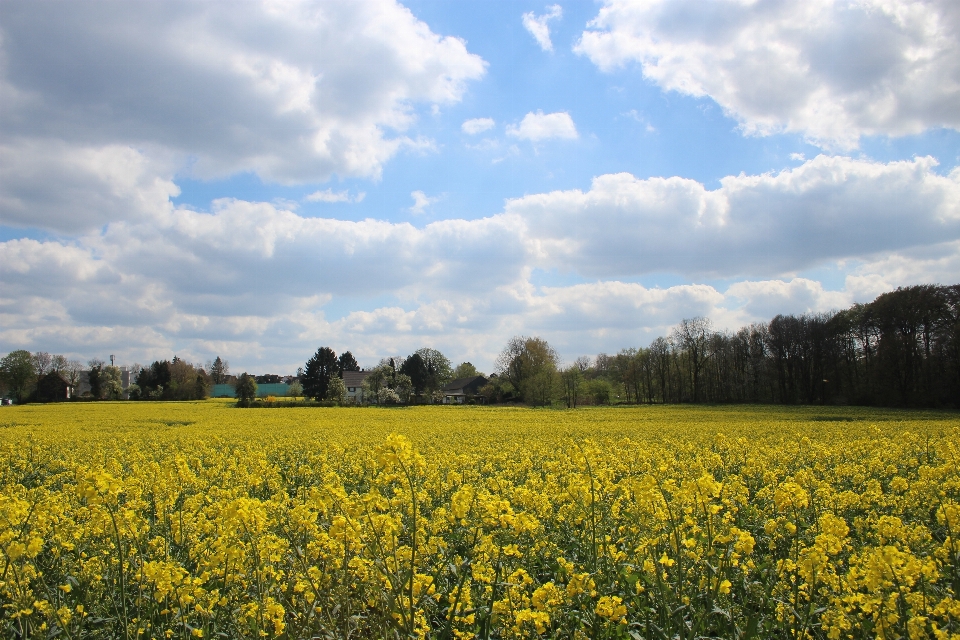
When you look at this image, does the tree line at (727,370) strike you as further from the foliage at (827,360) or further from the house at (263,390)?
the house at (263,390)

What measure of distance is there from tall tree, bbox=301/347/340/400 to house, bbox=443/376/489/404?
24.3 m

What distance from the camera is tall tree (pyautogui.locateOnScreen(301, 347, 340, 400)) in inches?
3452

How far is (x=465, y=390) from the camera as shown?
11169 centimetres

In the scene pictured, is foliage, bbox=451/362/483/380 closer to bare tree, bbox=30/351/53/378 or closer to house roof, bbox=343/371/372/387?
house roof, bbox=343/371/372/387

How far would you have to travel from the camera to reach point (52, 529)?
6.25m

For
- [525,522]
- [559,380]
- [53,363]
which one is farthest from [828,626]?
[53,363]

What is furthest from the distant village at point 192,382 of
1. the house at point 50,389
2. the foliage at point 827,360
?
the foliage at point 827,360

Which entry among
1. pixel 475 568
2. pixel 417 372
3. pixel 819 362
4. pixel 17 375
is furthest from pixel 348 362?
pixel 475 568

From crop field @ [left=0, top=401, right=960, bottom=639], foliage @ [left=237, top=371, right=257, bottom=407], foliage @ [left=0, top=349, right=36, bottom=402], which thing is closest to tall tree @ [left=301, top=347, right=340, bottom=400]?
foliage @ [left=237, top=371, right=257, bottom=407]

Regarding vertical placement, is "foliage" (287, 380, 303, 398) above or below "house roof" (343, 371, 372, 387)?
below

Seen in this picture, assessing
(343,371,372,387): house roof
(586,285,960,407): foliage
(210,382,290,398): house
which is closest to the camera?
(586,285,960,407): foliage

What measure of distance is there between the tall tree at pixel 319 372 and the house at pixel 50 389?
34.5m

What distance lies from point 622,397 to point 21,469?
317 feet

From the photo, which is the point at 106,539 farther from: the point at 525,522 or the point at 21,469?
the point at 21,469
